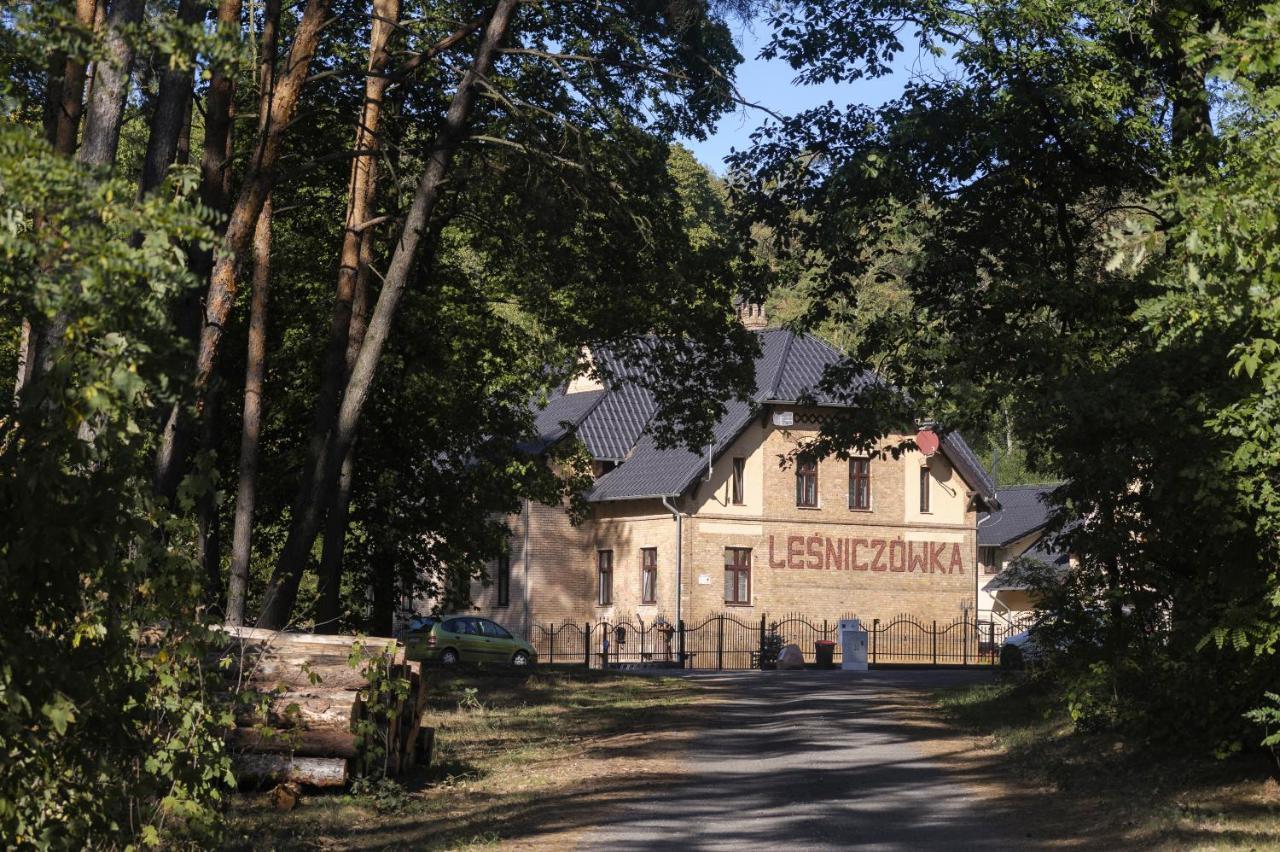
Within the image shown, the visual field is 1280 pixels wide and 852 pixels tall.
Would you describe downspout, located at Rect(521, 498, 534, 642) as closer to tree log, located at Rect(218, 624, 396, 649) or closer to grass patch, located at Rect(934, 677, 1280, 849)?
grass patch, located at Rect(934, 677, 1280, 849)

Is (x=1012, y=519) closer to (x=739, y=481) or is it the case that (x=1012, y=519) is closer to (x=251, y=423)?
(x=739, y=481)

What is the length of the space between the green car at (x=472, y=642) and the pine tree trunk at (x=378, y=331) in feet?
85.7

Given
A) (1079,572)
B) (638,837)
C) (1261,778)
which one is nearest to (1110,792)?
(1261,778)

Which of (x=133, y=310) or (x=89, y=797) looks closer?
(x=133, y=310)

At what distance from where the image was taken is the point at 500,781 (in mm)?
14477

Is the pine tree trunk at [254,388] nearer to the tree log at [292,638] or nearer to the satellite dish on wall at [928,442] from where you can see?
the tree log at [292,638]

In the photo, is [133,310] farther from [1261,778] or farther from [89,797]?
[1261,778]

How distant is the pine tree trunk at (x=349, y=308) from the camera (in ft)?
62.9

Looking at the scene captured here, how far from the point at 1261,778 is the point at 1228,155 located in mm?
4975

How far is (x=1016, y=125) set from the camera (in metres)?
17.3

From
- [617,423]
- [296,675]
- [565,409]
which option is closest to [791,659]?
[617,423]

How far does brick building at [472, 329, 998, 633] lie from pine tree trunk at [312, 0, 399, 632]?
27.2 meters

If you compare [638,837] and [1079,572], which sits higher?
[1079,572]

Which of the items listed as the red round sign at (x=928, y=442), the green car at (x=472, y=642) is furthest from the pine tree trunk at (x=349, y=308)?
the red round sign at (x=928, y=442)
